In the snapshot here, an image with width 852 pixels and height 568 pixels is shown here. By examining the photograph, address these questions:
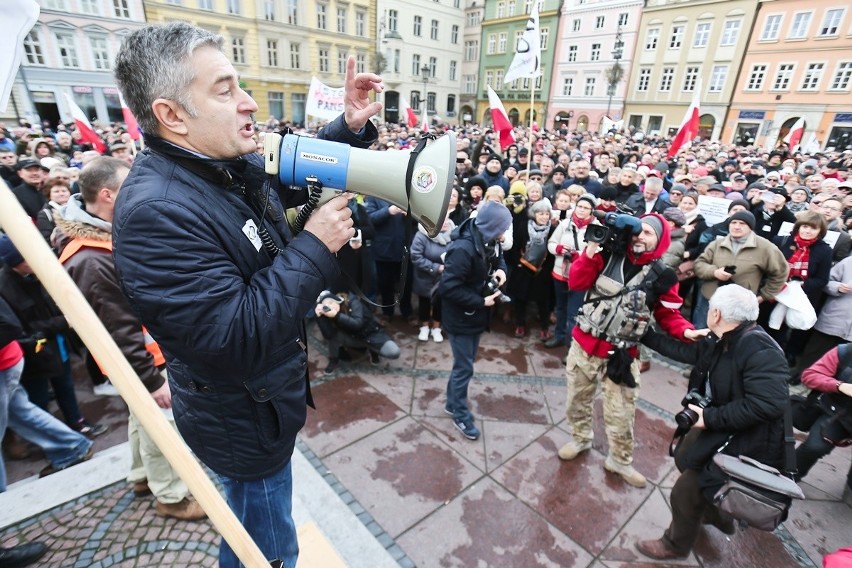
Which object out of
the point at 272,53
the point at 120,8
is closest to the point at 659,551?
the point at 120,8

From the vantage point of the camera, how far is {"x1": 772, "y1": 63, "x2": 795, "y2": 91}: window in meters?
27.0

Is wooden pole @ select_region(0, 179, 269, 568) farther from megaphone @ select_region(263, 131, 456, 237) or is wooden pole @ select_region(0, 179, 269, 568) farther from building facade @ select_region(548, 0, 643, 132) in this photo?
building facade @ select_region(548, 0, 643, 132)

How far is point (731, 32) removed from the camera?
28750mm

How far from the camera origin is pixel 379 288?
6.09m

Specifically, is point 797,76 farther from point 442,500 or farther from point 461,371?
point 442,500

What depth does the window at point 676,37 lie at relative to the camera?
30636 millimetres

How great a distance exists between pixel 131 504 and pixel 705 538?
12.2ft

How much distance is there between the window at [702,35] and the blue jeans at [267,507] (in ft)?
126

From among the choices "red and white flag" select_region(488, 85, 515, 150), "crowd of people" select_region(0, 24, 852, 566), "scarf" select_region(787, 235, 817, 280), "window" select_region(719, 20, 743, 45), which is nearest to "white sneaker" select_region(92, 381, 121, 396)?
"crowd of people" select_region(0, 24, 852, 566)

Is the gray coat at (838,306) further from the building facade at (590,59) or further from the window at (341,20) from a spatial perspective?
the window at (341,20)

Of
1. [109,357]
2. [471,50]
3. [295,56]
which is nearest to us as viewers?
[109,357]

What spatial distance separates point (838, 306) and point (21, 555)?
22.7 ft

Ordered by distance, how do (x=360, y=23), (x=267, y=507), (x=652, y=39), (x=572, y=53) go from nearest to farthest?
(x=267, y=507) < (x=652, y=39) < (x=360, y=23) < (x=572, y=53)

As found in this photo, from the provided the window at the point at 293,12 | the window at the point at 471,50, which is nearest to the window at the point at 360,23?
the window at the point at 293,12
